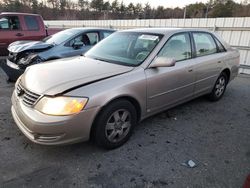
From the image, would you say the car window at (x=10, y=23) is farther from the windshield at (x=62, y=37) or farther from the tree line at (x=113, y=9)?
the tree line at (x=113, y=9)

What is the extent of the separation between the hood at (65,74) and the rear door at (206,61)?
1.60 metres

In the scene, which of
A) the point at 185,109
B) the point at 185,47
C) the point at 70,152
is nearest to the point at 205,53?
the point at 185,47

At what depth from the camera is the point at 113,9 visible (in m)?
47.7

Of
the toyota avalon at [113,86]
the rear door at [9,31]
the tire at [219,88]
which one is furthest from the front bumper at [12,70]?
the tire at [219,88]

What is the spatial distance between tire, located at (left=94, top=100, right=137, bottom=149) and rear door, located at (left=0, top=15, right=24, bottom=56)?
671 cm

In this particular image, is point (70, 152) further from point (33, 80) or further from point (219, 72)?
point (219, 72)

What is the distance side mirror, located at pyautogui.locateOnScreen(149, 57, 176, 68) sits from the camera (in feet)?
9.52

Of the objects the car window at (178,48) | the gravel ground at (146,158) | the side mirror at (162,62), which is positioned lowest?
the gravel ground at (146,158)

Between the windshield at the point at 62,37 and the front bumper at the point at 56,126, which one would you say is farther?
the windshield at the point at 62,37

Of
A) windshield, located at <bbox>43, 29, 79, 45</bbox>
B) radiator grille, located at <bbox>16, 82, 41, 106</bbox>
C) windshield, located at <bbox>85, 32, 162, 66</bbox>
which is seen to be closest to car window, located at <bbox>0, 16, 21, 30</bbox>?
windshield, located at <bbox>43, 29, 79, 45</bbox>

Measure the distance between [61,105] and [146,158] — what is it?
4.05 ft

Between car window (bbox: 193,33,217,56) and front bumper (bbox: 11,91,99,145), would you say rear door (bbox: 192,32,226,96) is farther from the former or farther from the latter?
front bumper (bbox: 11,91,99,145)

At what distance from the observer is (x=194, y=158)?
2.67 m

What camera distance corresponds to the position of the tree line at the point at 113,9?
33031 mm
